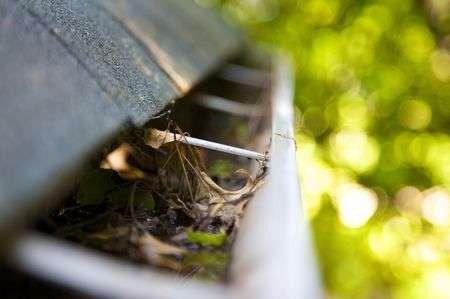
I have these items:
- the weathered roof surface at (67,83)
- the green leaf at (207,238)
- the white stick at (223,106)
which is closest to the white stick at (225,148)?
the weathered roof surface at (67,83)

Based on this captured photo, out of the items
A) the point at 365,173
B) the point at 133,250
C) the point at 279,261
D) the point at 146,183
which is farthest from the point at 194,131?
the point at 365,173

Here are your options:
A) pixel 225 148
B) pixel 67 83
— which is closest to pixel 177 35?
pixel 225 148

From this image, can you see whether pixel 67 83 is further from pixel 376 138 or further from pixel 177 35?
pixel 376 138

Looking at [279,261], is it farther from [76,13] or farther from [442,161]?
[442,161]

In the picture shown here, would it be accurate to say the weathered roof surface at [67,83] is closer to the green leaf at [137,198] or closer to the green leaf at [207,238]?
the green leaf at [137,198]

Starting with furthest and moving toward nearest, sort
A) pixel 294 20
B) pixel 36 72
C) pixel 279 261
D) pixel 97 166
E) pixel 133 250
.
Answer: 1. pixel 294 20
2. pixel 97 166
3. pixel 133 250
4. pixel 36 72
5. pixel 279 261

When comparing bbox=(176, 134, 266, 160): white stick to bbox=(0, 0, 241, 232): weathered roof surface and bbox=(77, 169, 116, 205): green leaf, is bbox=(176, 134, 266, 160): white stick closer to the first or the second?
bbox=(0, 0, 241, 232): weathered roof surface
